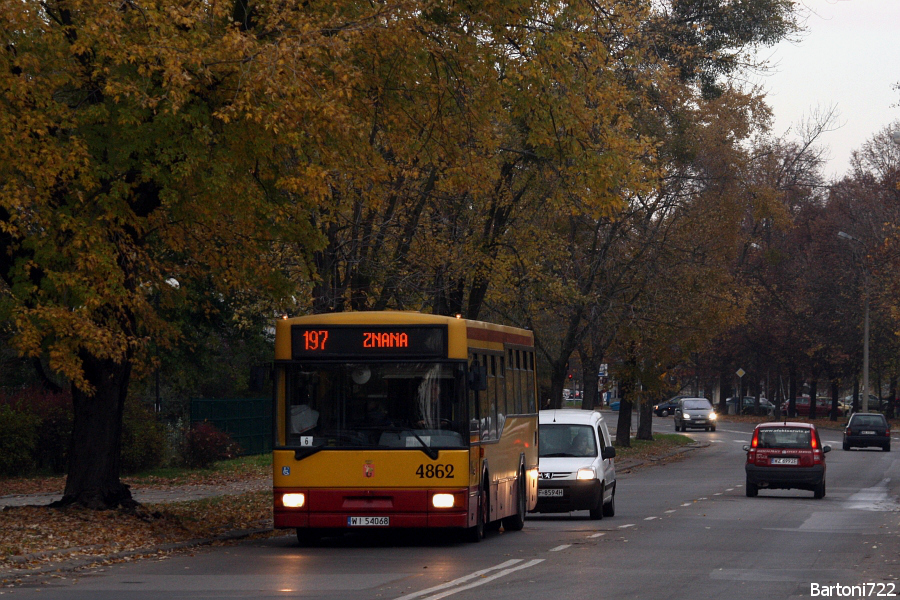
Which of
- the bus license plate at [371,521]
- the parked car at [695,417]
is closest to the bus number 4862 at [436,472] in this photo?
the bus license plate at [371,521]

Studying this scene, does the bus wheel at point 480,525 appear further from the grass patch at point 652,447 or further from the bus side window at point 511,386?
the grass patch at point 652,447

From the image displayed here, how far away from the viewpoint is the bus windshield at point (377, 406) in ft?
54.4

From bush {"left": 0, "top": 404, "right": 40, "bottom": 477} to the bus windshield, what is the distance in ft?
43.9

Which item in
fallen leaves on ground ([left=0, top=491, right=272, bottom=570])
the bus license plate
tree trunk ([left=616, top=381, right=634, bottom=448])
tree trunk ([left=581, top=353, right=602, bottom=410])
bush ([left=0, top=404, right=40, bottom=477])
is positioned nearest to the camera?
fallen leaves on ground ([left=0, top=491, right=272, bottom=570])

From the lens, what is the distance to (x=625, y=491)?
31656mm

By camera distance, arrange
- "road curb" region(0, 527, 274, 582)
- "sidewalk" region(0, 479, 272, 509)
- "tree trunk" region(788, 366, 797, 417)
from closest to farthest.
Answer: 1. "road curb" region(0, 527, 274, 582)
2. "sidewalk" region(0, 479, 272, 509)
3. "tree trunk" region(788, 366, 797, 417)

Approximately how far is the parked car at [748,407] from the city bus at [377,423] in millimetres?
84485

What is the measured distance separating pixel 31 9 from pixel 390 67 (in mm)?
5140

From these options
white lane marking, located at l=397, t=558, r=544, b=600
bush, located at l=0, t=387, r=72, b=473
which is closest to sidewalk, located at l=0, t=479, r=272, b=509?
bush, located at l=0, t=387, r=72, b=473

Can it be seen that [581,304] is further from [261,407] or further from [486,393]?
[486,393]

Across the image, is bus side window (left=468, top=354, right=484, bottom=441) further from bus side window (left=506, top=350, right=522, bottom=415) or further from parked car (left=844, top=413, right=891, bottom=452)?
parked car (left=844, top=413, right=891, bottom=452)

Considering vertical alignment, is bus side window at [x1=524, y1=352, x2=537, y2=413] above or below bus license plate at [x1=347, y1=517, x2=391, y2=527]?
above

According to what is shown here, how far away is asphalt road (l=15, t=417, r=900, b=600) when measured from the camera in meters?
12.3

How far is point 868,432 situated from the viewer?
181 ft
